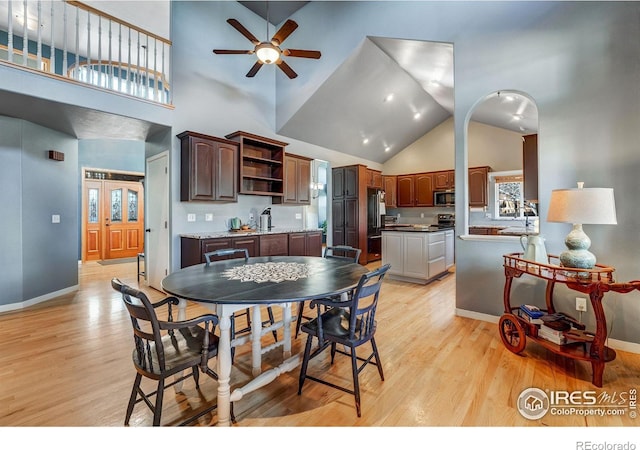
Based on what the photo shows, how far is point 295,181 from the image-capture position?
5.45 meters

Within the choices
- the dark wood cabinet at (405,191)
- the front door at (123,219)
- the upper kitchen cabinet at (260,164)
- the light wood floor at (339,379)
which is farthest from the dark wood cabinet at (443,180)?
the front door at (123,219)

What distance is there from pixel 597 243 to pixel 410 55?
12.0ft

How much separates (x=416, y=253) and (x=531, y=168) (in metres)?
1.97

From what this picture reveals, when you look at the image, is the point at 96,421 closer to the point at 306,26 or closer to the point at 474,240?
the point at 474,240

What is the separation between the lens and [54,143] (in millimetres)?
4164

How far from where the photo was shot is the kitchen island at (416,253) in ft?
15.5

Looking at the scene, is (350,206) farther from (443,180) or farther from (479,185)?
(479,185)

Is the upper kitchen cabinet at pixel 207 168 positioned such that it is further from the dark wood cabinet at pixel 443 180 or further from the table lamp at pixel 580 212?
the dark wood cabinet at pixel 443 180

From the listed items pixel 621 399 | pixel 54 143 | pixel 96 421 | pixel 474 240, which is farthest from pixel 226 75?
pixel 621 399

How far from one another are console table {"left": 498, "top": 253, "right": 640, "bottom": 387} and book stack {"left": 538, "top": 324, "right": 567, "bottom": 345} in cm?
3

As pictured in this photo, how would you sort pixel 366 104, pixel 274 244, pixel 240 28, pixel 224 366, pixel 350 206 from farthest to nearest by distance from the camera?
pixel 350 206
pixel 366 104
pixel 274 244
pixel 240 28
pixel 224 366

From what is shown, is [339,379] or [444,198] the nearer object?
[339,379]

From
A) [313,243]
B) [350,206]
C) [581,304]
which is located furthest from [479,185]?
[581,304]

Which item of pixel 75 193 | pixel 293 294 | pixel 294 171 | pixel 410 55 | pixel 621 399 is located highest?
pixel 410 55
